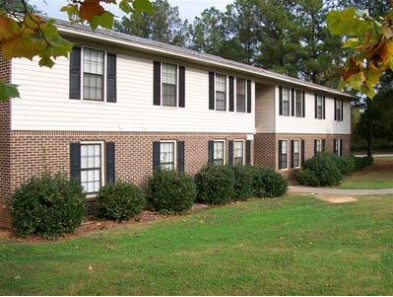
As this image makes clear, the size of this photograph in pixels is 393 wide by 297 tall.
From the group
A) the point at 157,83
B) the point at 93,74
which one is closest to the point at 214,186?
the point at 157,83

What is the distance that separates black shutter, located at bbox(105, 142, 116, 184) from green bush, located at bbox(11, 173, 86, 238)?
286 cm

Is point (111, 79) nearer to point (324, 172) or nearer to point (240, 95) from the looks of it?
point (240, 95)

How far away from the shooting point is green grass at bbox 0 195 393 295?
691 centimetres

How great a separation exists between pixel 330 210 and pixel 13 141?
899 cm

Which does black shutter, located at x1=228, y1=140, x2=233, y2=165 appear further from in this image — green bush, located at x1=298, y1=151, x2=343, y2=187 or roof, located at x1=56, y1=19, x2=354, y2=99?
green bush, located at x1=298, y1=151, x2=343, y2=187

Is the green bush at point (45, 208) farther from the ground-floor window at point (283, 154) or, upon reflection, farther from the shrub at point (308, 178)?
the shrub at point (308, 178)

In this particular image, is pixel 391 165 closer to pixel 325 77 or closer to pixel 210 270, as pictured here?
pixel 325 77

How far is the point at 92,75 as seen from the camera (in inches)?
569

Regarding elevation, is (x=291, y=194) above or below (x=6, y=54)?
below

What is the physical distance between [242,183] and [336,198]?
3.72 metres

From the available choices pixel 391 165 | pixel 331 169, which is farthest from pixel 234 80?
pixel 391 165

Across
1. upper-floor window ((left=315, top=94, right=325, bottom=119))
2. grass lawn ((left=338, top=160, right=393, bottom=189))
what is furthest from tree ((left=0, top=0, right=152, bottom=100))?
upper-floor window ((left=315, top=94, right=325, bottom=119))

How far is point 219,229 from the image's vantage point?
12.4m

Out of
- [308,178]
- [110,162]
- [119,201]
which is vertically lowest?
[119,201]
